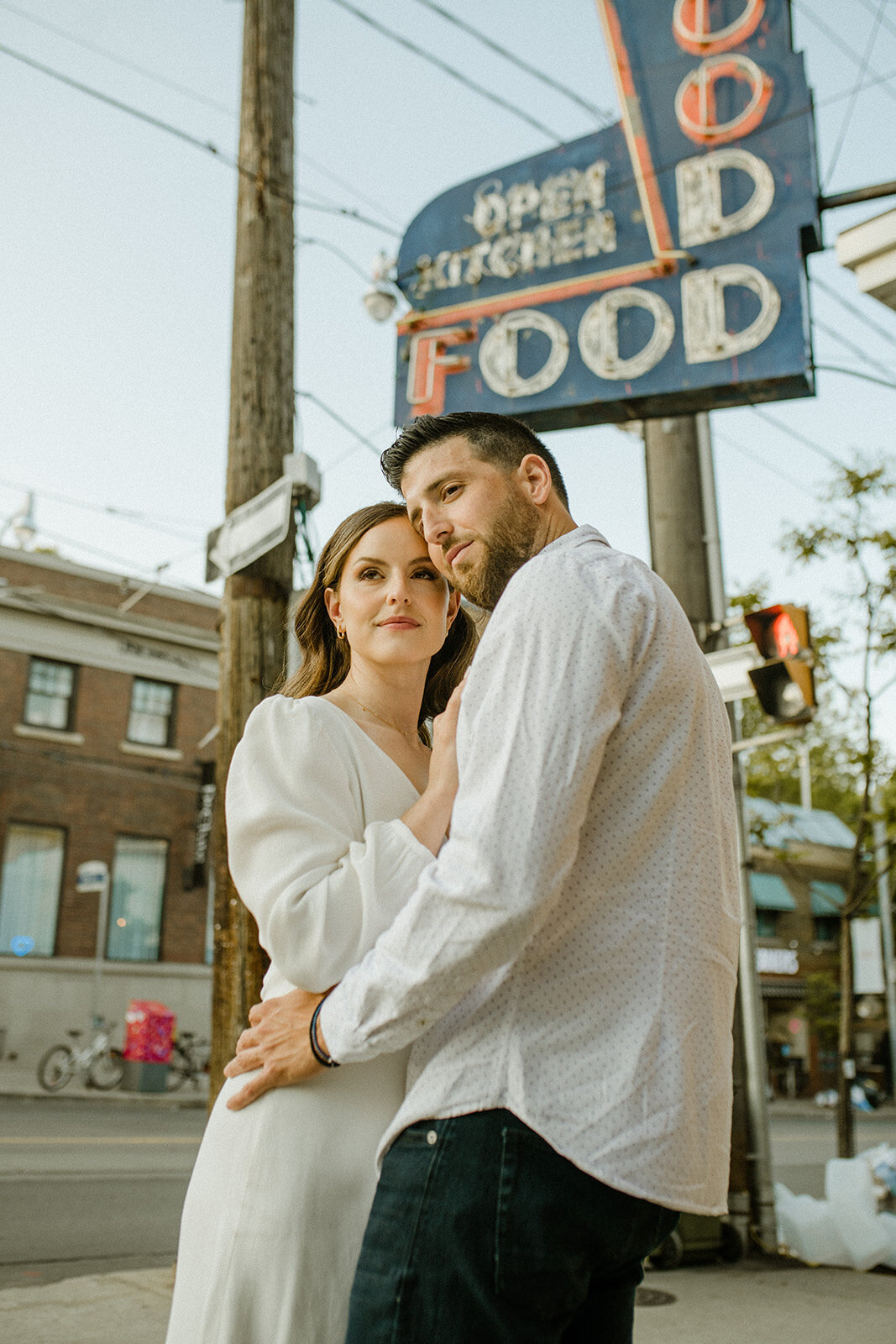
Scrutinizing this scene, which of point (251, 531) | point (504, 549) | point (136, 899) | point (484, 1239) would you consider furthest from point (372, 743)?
point (136, 899)

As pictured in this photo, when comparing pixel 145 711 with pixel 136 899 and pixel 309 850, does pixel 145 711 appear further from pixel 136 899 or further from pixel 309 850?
pixel 309 850

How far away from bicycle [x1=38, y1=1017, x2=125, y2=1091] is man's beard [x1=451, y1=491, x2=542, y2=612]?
17485mm

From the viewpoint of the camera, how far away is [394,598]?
2158mm

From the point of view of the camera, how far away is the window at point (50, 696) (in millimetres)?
22141

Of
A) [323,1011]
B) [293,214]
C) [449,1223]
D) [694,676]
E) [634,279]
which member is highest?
[634,279]

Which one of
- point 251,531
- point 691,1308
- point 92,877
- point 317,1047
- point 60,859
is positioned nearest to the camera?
point 317,1047

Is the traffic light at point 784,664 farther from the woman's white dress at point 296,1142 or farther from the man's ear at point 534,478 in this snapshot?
the woman's white dress at point 296,1142

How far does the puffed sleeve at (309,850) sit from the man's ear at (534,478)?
53 cm

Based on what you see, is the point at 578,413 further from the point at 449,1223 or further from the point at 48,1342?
the point at 449,1223

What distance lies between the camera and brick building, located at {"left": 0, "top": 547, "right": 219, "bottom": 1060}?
21156 millimetres

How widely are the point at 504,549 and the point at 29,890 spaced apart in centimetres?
2154

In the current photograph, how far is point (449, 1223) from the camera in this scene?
133 centimetres

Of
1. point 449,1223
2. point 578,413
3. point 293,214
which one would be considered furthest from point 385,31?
point 449,1223

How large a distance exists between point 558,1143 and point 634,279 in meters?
8.09
